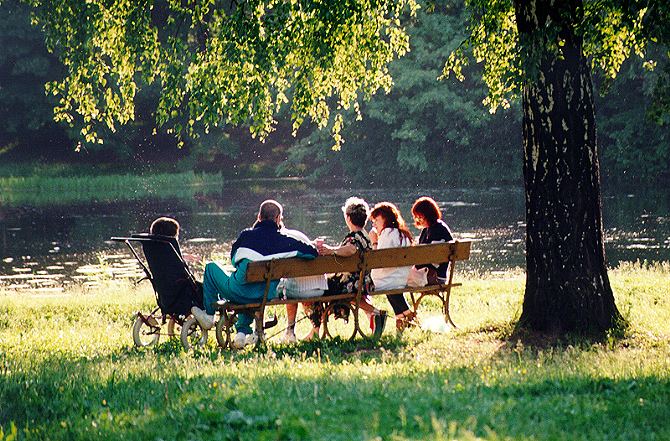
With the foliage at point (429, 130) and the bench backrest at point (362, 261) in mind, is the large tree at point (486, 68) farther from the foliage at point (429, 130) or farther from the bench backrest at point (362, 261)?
the foliage at point (429, 130)

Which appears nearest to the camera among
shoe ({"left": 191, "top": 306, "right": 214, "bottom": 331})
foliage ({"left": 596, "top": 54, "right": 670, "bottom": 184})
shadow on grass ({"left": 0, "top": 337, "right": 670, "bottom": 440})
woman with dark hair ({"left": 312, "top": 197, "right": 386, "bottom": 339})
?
shadow on grass ({"left": 0, "top": 337, "right": 670, "bottom": 440})

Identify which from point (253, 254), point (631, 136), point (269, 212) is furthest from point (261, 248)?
point (631, 136)

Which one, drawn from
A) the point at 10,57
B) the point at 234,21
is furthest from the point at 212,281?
the point at 10,57

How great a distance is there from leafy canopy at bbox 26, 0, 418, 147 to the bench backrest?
6.60ft

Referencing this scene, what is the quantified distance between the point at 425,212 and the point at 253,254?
6.72 ft

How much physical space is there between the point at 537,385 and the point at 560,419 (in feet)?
2.80

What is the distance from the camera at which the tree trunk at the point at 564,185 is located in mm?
9102

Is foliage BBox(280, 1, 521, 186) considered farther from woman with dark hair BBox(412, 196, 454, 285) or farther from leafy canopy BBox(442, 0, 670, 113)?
woman with dark hair BBox(412, 196, 454, 285)

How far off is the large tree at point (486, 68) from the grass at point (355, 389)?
802mm

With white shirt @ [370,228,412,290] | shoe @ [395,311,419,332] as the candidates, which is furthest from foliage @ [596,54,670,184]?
white shirt @ [370,228,412,290]

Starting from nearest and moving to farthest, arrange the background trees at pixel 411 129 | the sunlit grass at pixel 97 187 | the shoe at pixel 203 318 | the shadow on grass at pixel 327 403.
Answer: the shadow on grass at pixel 327 403 → the shoe at pixel 203 318 → the background trees at pixel 411 129 → the sunlit grass at pixel 97 187

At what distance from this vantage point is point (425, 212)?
10.5 m

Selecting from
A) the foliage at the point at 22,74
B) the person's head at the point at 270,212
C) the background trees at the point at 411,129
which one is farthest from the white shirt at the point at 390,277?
the foliage at the point at 22,74

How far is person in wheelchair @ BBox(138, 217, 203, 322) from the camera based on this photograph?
31.3 feet
